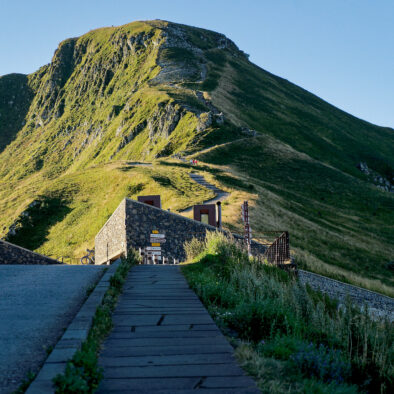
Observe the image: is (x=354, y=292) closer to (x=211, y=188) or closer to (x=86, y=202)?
(x=211, y=188)

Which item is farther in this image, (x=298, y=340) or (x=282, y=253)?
(x=282, y=253)

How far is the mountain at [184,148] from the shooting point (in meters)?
38.8

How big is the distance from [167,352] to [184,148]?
59.9 meters

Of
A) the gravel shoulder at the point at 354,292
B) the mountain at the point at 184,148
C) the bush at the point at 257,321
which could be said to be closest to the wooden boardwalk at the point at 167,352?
the bush at the point at 257,321

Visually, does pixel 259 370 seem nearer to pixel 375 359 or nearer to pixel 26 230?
pixel 375 359

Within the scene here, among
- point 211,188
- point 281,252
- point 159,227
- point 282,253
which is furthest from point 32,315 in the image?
point 211,188

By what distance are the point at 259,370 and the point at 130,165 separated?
48.7m

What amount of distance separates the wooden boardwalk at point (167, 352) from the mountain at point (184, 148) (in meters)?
21.0

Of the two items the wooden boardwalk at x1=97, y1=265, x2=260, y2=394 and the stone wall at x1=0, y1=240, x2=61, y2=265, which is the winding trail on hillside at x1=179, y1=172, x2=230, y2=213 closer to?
the stone wall at x1=0, y1=240, x2=61, y2=265

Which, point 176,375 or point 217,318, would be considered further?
point 217,318

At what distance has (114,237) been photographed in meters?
23.7

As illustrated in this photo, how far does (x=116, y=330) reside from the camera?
4918mm

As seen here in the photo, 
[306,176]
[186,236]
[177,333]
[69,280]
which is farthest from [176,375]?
[306,176]

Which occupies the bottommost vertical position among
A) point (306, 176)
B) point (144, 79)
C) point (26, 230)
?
point (26, 230)
